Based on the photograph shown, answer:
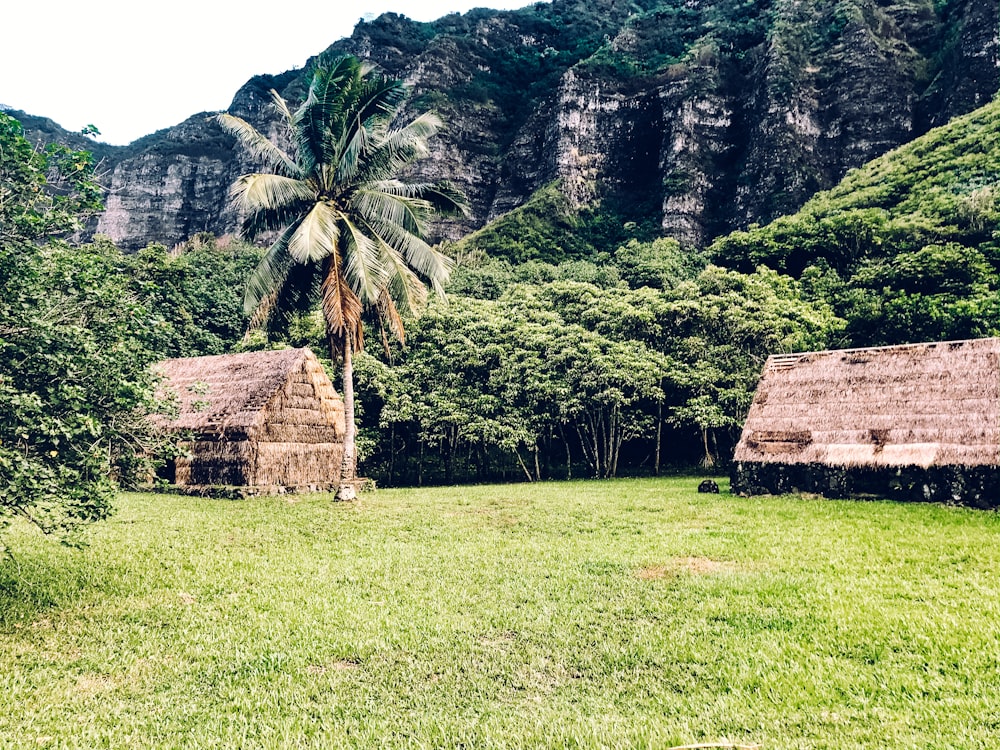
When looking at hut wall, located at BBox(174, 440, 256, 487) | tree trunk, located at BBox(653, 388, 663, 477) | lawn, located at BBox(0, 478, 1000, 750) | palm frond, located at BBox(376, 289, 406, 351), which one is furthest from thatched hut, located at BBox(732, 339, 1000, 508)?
hut wall, located at BBox(174, 440, 256, 487)

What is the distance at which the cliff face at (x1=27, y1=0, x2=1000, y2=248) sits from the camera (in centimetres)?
5016

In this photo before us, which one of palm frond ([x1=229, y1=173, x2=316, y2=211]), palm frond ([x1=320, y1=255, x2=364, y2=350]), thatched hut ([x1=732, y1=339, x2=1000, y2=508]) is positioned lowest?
thatched hut ([x1=732, y1=339, x2=1000, y2=508])

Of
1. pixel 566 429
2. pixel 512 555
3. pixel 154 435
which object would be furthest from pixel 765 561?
pixel 566 429

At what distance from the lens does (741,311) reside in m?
21.4

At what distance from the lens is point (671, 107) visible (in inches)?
2228

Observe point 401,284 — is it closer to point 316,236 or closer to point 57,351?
point 316,236

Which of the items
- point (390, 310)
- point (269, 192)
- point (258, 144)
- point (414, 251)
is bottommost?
point (390, 310)

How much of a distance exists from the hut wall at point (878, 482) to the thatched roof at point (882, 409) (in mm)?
144

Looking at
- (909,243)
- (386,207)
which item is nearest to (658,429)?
(386,207)

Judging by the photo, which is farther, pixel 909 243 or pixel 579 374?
pixel 909 243

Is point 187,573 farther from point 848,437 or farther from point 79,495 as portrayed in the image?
point 848,437

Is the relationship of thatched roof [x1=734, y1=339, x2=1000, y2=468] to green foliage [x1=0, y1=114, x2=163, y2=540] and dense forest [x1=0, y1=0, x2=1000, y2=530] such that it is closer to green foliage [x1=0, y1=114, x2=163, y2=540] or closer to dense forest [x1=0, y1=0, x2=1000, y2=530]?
dense forest [x1=0, y1=0, x2=1000, y2=530]

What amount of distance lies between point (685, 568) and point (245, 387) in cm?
1374

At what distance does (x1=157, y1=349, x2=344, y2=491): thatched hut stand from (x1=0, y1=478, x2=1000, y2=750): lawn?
679 centimetres
